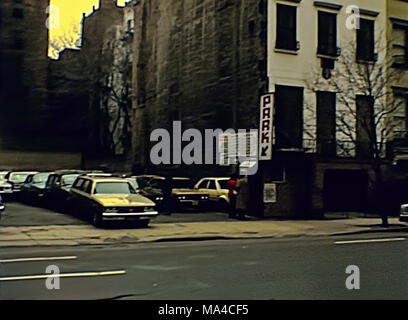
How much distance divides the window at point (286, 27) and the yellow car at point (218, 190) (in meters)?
6.03

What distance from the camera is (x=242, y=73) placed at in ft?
82.5

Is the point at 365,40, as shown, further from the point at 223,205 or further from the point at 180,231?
the point at 180,231

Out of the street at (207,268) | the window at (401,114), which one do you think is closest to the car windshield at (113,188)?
the street at (207,268)

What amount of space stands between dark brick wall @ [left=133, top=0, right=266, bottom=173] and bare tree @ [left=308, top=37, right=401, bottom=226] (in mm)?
2963

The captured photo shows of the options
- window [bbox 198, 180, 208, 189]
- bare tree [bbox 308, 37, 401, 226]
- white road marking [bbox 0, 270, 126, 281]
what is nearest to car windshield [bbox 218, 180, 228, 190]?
window [bbox 198, 180, 208, 189]

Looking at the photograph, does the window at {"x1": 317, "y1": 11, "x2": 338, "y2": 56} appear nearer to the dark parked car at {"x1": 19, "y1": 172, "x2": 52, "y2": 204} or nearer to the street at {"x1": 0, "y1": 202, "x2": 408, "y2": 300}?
the street at {"x1": 0, "y1": 202, "x2": 408, "y2": 300}

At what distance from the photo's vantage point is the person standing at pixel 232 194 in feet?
66.4

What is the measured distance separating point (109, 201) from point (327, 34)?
12750 mm

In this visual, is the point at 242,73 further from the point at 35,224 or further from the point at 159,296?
the point at 159,296

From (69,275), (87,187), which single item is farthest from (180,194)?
(69,275)

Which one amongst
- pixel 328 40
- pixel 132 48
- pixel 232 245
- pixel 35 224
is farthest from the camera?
pixel 132 48

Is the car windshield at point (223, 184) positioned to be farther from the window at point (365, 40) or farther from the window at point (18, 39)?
the window at point (18, 39)
